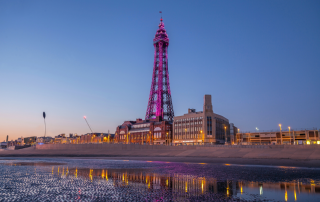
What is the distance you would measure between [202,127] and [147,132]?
46884 millimetres

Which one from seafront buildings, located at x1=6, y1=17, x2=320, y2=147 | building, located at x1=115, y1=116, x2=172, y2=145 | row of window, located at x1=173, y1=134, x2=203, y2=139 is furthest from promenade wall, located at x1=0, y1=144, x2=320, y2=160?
building, located at x1=115, y1=116, x2=172, y2=145

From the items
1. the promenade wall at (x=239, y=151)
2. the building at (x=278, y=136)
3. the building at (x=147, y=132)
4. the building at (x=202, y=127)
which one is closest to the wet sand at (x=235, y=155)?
the promenade wall at (x=239, y=151)

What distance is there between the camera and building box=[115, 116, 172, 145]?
147 meters

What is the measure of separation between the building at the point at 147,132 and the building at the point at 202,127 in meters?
8.40

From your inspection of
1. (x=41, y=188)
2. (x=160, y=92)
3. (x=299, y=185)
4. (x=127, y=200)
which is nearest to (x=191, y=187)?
(x=127, y=200)

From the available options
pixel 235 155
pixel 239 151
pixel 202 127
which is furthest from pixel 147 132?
pixel 235 155

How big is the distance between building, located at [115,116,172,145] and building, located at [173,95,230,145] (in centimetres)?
840

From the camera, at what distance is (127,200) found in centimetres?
1234

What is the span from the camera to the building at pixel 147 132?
147 metres

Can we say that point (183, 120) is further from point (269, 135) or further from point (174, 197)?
point (174, 197)

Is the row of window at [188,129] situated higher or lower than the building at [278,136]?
higher

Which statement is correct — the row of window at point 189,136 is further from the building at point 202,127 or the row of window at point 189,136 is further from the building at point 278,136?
the building at point 278,136

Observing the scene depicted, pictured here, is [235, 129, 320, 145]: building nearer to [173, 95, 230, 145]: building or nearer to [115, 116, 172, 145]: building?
[173, 95, 230, 145]: building

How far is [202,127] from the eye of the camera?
122875mm
